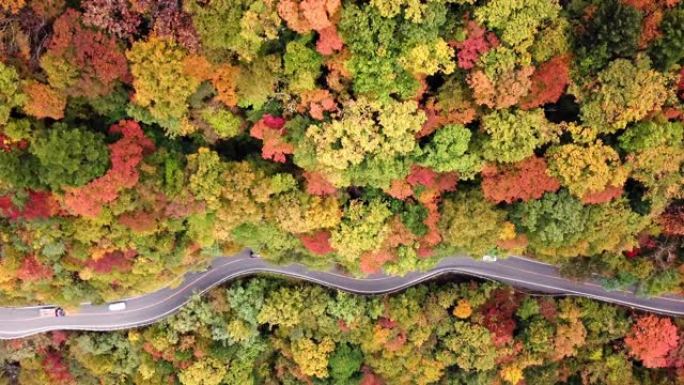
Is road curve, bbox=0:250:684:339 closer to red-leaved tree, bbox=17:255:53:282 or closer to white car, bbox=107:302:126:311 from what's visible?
white car, bbox=107:302:126:311

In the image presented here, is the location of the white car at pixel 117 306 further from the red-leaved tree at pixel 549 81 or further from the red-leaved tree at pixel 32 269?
the red-leaved tree at pixel 549 81

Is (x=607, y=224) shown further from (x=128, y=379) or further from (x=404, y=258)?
(x=128, y=379)

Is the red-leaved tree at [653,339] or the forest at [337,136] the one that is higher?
the forest at [337,136]

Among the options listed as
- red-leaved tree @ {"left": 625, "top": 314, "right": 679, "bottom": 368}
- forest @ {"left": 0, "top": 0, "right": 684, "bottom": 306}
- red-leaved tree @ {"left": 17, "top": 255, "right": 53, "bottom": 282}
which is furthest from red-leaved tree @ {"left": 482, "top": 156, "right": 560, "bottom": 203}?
red-leaved tree @ {"left": 17, "top": 255, "right": 53, "bottom": 282}

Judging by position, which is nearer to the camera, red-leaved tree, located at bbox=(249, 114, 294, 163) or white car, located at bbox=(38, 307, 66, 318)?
red-leaved tree, located at bbox=(249, 114, 294, 163)

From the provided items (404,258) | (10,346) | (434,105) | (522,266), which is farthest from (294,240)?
(10,346)

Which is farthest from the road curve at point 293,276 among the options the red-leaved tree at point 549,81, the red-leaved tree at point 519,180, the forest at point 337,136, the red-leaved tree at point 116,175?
the red-leaved tree at point 549,81
